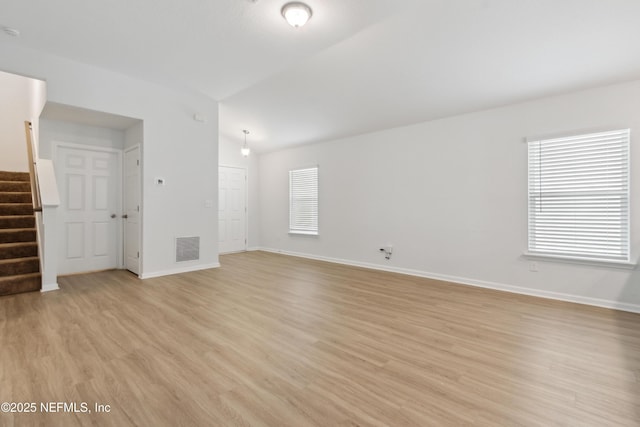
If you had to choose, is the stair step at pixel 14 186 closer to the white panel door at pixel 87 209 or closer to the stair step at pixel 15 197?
the stair step at pixel 15 197

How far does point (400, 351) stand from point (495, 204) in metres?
3.03

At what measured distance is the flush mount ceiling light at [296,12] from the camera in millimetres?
3000

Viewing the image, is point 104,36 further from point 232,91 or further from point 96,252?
point 96,252

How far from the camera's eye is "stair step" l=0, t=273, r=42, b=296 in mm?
3838

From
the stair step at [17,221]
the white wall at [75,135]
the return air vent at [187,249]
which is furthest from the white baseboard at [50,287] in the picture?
the white wall at [75,135]

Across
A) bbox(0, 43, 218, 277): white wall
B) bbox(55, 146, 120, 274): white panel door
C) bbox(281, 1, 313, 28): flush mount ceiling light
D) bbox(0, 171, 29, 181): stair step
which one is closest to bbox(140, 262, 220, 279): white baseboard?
bbox(0, 43, 218, 277): white wall

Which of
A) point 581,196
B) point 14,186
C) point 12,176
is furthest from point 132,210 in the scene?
point 581,196

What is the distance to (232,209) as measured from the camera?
7699 mm

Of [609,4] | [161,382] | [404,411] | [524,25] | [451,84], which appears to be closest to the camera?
[404,411]

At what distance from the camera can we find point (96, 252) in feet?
17.4

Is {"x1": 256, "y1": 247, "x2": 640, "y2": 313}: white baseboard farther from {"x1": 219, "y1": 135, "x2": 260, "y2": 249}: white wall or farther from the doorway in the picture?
the doorway

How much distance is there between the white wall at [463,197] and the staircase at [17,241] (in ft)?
15.8

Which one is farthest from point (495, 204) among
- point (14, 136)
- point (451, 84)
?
point (14, 136)

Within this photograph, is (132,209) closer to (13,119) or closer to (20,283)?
(20,283)
